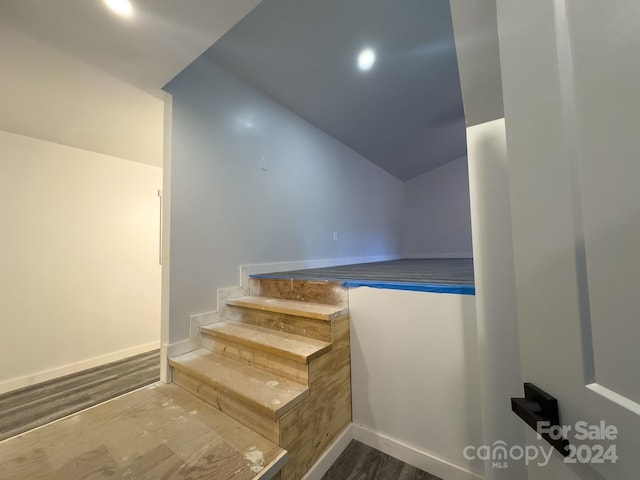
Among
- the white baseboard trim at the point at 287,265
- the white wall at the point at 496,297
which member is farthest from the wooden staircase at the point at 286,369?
the white wall at the point at 496,297

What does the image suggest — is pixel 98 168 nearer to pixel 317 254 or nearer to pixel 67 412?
pixel 67 412

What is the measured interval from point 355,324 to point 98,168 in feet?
9.35

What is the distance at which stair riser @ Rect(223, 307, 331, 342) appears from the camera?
1.39 meters

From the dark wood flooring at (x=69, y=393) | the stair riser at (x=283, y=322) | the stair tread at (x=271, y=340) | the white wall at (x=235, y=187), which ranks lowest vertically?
the dark wood flooring at (x=69, y=393)

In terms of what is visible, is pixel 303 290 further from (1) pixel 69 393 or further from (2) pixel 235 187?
(1) pixel 69 393

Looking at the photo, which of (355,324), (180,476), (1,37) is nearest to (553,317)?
(355,324)

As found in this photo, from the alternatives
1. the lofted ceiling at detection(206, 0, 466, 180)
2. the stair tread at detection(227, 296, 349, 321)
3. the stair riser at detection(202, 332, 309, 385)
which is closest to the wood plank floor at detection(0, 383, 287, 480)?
the stair riser at detection(202, 332, 309, 385)

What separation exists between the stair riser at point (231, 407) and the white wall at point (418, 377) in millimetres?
584

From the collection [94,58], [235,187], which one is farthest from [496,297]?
[94,58]

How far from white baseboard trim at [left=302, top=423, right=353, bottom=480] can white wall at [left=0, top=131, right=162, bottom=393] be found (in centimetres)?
236

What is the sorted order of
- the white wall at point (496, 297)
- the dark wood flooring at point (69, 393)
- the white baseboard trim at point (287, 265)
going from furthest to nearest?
the white baseboard trim at point (287, 265), the dark wood flooring at point (69, 393), the white wall at point (496, 297)

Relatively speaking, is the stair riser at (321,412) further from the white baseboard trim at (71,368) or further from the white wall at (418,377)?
the white baseboard trim at (71,368)

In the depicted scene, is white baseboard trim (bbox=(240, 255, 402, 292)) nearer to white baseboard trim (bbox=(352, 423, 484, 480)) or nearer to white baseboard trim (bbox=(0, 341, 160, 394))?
white baseboard trim (bbox=(352, 423, 484, 480))

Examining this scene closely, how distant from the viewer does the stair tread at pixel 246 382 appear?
1.07 m
